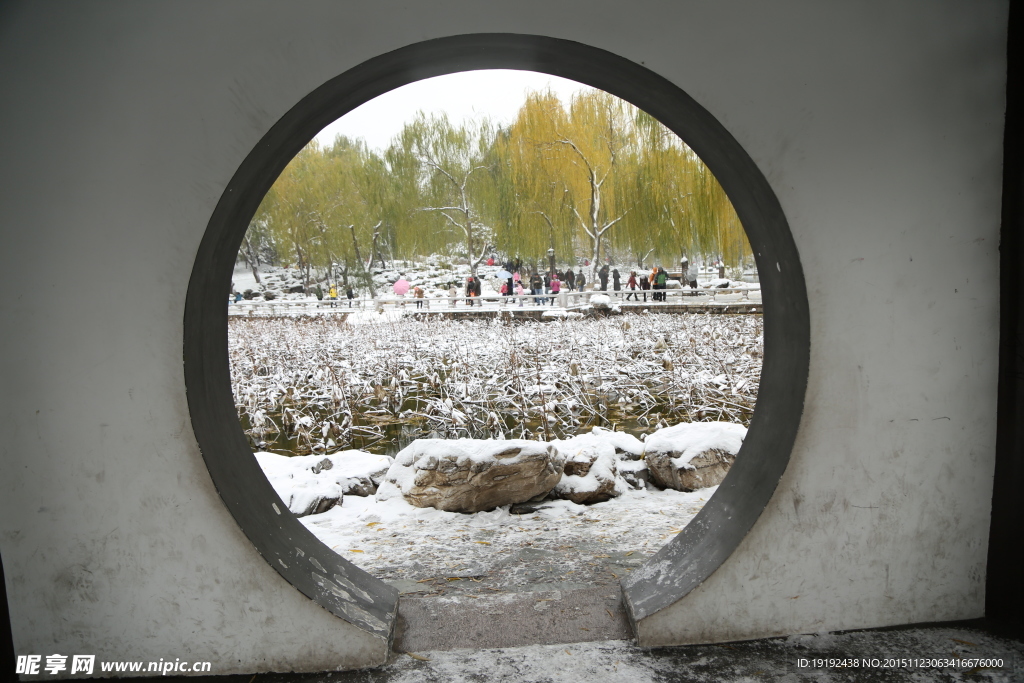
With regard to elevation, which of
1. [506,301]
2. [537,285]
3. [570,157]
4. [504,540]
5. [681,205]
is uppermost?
[570,157]

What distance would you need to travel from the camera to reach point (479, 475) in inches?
168

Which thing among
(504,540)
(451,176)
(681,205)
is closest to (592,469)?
(504,540)

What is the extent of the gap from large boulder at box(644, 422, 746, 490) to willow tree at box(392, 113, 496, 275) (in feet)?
38.9

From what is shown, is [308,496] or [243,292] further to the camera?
[243,292]

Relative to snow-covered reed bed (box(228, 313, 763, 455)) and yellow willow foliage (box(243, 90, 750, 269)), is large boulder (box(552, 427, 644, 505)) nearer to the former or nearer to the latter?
snow-covered reed bed (box(228, 313, 763, 455))

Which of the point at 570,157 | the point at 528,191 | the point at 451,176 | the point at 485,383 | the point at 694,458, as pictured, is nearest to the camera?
the point at 694,458

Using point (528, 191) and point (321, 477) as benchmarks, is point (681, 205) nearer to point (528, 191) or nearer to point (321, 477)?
point (528, 191)

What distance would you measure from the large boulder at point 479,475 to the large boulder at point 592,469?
7.7 inches

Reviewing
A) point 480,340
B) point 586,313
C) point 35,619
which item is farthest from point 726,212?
point 35,619

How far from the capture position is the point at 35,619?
2.07 m

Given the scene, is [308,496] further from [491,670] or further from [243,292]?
[243,292]

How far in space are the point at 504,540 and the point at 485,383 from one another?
11.9ft

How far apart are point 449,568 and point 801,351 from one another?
236 centimetres

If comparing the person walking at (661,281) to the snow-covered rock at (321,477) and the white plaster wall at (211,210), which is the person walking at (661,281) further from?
the white plaster wall at (211,210)
